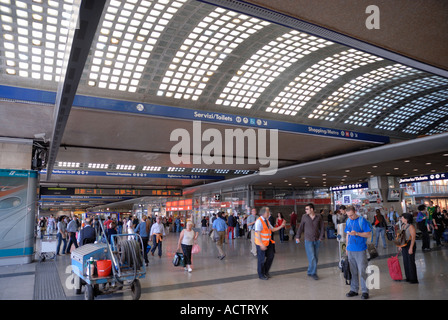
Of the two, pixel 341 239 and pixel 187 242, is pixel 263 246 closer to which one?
pixel 341 239

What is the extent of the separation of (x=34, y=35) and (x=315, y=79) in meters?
13.6

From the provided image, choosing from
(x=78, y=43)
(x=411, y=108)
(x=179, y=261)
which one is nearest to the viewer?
(x=78, y=43)

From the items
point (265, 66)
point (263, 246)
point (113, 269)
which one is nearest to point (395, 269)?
point (263, 246)

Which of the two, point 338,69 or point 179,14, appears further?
point 338,69

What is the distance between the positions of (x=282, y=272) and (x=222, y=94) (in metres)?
10.2

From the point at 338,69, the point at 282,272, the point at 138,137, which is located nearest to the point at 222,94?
the point at 138,137

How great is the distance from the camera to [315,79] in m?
18.4

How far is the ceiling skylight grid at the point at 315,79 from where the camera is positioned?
16938mm

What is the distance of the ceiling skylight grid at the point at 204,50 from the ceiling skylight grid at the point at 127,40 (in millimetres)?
1325

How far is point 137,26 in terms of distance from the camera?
42.7ft

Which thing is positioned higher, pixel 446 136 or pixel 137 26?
pixel 137 26
